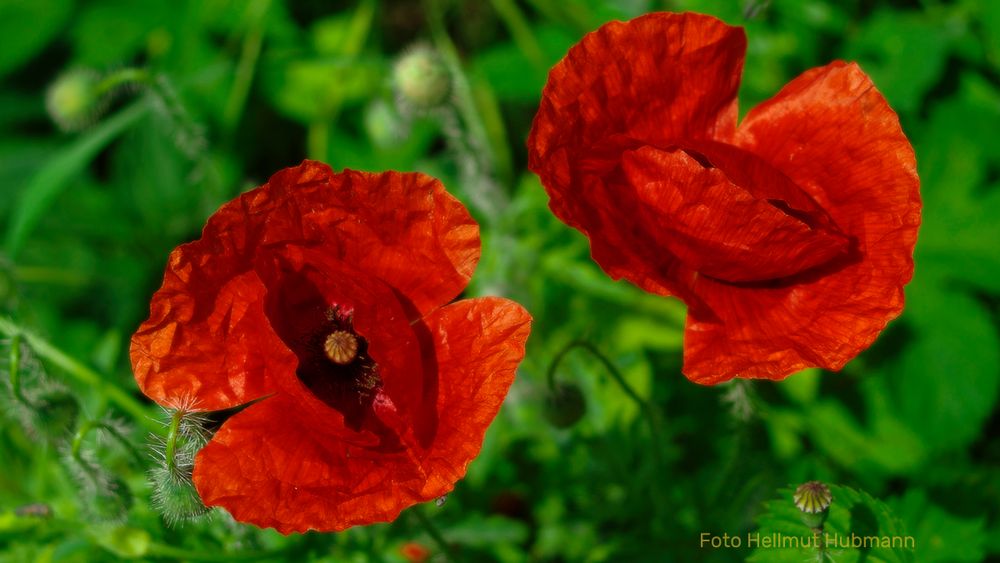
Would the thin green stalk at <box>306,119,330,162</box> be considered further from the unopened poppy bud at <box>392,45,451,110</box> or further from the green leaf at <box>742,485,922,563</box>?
the green leaf at <box>742,485,922,563</box>

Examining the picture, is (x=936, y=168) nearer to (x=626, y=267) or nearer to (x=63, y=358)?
(x=626, y=267)

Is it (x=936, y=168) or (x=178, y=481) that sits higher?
(x=178, y=481)

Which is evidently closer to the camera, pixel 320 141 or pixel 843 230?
pixel 843 230

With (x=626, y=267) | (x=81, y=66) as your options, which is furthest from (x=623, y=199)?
(x=81, y=66)

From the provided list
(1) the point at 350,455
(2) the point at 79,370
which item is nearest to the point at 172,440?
(1) the point at 350,455

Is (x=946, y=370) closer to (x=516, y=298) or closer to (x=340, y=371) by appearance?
(x=516, y=298)
